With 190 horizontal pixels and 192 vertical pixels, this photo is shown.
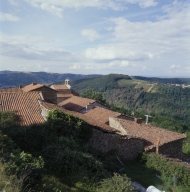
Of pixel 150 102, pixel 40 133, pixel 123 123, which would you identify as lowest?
pixel 150 102

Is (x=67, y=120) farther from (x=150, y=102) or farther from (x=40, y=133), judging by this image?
(x=150, y=102)

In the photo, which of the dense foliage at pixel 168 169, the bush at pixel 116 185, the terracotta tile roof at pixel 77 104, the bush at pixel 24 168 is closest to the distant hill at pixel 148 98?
the terracotta tile roof at pixel 77 104

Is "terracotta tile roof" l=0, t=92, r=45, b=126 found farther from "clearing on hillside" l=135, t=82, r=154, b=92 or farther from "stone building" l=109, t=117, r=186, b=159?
"clearing on hillside" l=135, t=82, r=154, b=92

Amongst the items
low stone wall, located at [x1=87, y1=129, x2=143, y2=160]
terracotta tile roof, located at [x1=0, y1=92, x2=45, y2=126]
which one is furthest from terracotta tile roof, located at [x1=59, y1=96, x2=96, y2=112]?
low stone wall, located at [x1=87, y1=129, x2=143, y2=160]

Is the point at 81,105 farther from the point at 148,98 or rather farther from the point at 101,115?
the point at 148,98

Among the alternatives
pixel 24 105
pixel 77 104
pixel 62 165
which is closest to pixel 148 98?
pixel 77 104

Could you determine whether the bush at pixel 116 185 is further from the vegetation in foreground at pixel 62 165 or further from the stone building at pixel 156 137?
the stone building at pixel 156 137

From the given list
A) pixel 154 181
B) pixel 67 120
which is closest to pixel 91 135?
pixel 67 120
